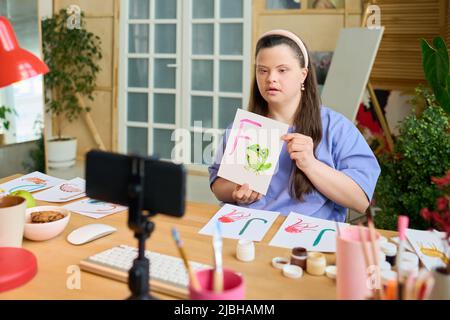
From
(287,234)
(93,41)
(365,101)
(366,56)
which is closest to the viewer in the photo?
(287,234)

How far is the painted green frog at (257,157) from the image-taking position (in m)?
1.52

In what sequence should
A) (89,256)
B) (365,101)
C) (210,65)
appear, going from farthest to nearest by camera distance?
(210,65), (365,101), (89,256)

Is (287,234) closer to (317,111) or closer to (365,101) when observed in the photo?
(317,111)

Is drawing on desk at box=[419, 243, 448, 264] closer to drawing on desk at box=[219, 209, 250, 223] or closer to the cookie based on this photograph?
drawing on desk at box=[219, 209, 250, 223]

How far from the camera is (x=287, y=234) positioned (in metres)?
1.29

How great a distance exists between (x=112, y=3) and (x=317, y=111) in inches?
136

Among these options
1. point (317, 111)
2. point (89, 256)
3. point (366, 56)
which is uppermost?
point (366, 56)

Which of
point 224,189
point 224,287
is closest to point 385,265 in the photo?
point 224,287

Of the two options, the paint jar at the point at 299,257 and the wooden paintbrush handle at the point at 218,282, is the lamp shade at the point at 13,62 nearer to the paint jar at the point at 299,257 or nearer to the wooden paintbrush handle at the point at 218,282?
the wooden paintbrush handle at the point at 218,282

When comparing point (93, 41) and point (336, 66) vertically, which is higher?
point (93, 41)

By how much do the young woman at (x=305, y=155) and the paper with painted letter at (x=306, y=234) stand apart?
21cm

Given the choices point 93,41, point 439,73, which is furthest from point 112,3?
point 439,73

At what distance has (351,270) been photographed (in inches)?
32.9

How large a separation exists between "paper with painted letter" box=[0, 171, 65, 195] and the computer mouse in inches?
21.0
